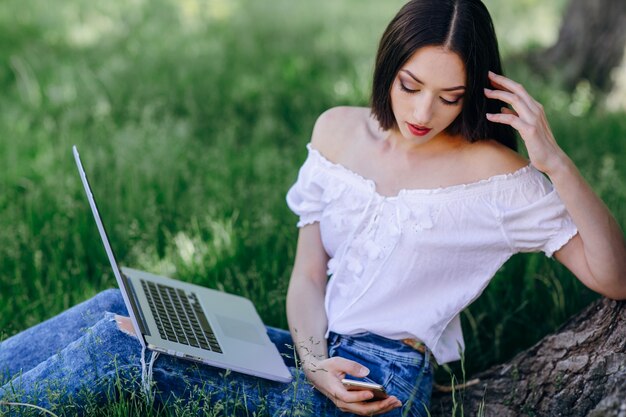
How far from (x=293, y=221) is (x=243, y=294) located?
574 mm

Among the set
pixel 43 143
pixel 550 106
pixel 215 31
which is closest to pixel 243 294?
pixel 43 143

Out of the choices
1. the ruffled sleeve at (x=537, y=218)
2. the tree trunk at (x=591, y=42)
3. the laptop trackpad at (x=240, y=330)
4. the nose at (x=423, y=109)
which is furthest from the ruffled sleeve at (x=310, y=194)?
the tree trunk at (x=591, y=42)

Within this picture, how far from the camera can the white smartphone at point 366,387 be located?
2262 mm

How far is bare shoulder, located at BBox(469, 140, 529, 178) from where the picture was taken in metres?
2.41

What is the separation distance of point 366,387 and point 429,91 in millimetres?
805

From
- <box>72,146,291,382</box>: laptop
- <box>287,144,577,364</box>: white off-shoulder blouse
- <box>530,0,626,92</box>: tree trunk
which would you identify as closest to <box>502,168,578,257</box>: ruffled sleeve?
A: <box>287,144,577,364</box>: white off-shoulder blouse

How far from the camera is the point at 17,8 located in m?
7.30

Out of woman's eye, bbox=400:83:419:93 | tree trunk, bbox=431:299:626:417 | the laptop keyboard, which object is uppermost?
woman's eye, bbox=400:83:419:93

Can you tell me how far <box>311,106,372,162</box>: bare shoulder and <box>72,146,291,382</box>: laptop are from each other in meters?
0.60

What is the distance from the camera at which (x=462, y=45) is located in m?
2.31

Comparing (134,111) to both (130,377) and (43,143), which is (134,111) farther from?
(130,377)

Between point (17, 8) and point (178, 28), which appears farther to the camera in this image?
point (17, 8)

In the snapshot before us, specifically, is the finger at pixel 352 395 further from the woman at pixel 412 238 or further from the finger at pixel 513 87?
the finger at pixel 513 87

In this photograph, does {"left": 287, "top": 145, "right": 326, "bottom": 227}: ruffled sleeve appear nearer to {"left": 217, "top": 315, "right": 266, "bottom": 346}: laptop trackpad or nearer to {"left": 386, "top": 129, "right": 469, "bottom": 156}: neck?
{"left": 386, "top": 129, "right": 469, "bottom": 156}: neck
